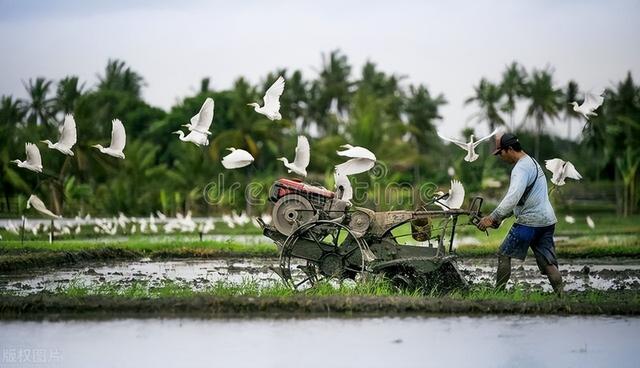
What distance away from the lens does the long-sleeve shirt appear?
8.50 metres

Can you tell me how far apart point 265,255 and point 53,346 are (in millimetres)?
7996

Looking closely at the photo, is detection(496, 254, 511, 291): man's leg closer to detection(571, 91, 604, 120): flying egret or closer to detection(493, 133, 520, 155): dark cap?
detection(493, 133, 520, 155): dark cap

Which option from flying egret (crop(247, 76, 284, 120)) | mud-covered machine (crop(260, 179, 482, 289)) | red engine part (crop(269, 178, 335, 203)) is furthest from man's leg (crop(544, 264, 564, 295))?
flying egret (crop(247, 76, 284, 120))

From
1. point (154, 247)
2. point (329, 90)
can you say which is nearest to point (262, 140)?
point (329, 90)

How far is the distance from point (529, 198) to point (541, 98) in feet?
140

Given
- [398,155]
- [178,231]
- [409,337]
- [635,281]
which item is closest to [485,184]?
[398,155]

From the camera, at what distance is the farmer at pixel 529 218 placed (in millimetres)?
8547

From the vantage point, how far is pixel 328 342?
694cm

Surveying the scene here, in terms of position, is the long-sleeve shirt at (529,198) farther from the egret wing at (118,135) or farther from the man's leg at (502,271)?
the egret wing at (118,135)

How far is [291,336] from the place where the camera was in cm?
714

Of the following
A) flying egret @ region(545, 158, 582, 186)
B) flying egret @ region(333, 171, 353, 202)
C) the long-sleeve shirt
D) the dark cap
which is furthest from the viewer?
flying egret @ region(545, 158, 582, 186)

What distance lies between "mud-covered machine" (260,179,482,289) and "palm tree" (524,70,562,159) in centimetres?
4137

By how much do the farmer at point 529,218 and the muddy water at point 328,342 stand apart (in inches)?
36.6

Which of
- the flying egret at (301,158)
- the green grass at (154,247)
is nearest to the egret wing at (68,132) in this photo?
the green grass at (154,247)
